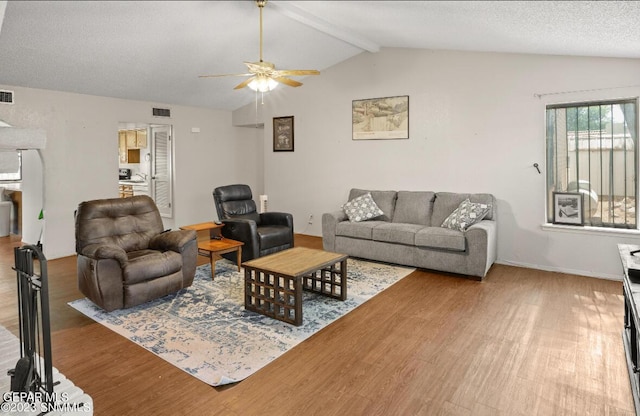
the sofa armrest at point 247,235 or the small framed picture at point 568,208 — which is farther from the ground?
the small framed picture at point 568,208

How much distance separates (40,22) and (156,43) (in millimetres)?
1066

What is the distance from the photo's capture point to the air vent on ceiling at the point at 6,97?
4641 millimetres

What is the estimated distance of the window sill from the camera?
13.7 ft

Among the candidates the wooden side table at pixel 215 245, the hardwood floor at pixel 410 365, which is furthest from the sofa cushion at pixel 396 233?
the wooden side table at pixel 215 245

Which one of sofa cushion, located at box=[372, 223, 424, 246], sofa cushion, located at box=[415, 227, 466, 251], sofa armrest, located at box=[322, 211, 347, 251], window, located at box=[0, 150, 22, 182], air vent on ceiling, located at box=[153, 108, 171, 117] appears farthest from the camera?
air vent on ceiling, located at box=[153, 108, 171, 117]

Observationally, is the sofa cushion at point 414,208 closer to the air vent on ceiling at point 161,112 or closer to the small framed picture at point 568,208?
the small framed picture at point 568,208

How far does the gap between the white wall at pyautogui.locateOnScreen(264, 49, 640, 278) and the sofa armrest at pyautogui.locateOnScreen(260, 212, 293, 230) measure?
4.66 feet

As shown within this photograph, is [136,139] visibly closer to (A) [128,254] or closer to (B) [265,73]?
(A) [128,254]

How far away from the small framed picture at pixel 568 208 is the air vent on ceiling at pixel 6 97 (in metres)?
6.57

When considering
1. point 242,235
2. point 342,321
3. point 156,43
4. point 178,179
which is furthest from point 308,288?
point 178,179

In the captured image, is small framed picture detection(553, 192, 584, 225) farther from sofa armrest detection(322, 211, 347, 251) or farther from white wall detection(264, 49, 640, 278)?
sofa armrest detection(322, 211, 347, 251)

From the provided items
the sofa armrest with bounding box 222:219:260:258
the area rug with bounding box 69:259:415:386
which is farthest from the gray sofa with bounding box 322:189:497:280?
the sofa armrest with bounding box 222:219:260:258

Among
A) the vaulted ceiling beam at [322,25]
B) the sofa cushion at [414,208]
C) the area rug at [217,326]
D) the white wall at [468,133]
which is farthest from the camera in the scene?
the sofa cushion at [414,208]

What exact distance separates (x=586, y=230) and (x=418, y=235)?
6.09 ft
